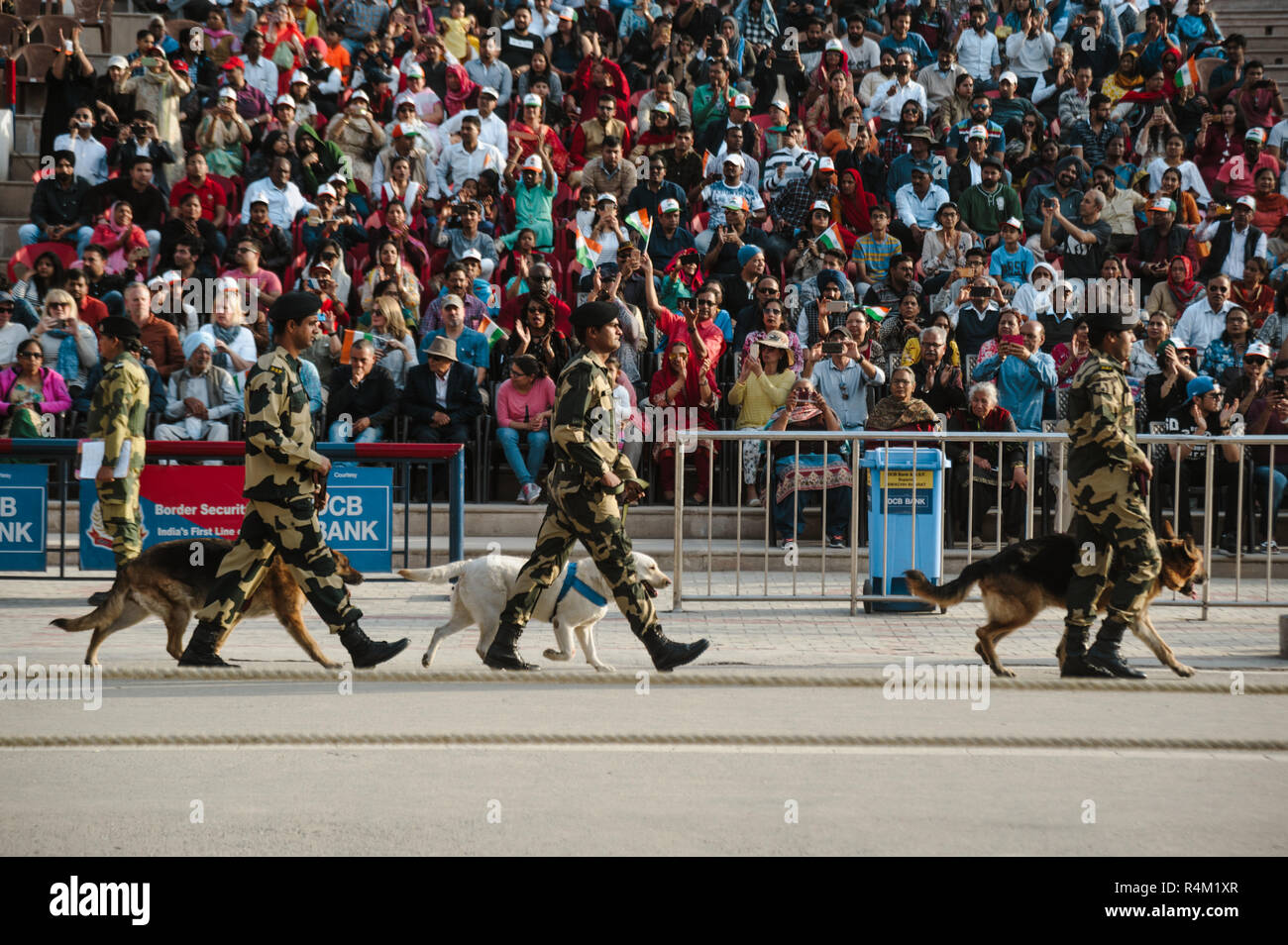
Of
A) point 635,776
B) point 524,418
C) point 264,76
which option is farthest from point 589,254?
point 635,776

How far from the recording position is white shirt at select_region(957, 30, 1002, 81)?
1947 cm

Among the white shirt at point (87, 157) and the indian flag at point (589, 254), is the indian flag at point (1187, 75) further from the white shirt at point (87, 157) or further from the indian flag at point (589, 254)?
the white shirt at point (87, 157)

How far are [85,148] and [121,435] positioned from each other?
26.3ft

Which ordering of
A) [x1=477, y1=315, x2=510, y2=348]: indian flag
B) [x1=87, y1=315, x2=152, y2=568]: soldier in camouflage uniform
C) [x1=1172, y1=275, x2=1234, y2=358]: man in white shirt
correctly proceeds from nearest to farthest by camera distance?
[x1=87, y1=315, x2=152, y2=568]: soldier in camouflage uniform, [x1=477, y1=315, x2=510, y2=348]: indian flag, [x1=1172, y1=275, x2=1234, y2=358]: man in white shirt

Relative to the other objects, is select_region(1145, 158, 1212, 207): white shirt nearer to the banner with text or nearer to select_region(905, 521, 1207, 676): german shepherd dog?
select_region(905, 521, 1207, 676): german shepherd dog

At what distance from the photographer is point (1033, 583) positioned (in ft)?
27.4

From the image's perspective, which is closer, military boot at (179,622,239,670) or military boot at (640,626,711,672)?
military boot at (179,622,239,670)

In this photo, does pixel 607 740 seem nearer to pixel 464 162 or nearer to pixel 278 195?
pixel 278 195

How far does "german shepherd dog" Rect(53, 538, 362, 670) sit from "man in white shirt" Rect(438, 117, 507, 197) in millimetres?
9634

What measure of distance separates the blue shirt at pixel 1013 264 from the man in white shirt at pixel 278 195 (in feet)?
25.4

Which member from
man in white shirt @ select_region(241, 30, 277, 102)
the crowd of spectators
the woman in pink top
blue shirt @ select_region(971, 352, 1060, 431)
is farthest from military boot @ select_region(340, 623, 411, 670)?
man in white shirt @ select_region(241, 30, 277, 102)

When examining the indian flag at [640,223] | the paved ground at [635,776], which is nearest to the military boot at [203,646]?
the paved ground at [635,776]

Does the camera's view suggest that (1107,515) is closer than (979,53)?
Yes
